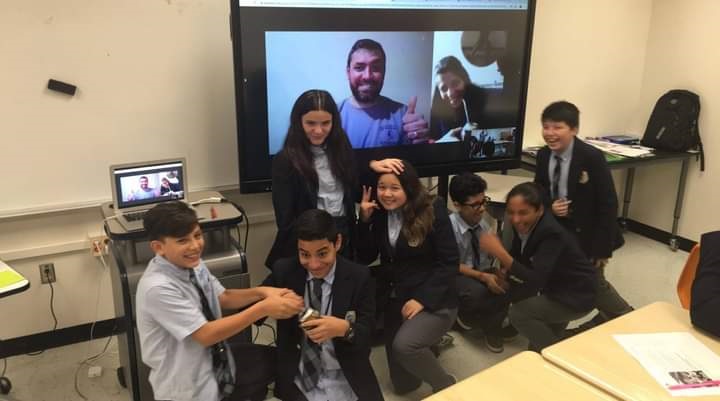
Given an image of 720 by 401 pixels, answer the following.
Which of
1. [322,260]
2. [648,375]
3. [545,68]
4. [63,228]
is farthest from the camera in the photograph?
[545,68]

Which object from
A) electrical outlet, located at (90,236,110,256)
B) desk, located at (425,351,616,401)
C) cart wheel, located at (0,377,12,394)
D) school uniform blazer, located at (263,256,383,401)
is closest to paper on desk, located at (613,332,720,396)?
desk, located at (425,351,616,401)

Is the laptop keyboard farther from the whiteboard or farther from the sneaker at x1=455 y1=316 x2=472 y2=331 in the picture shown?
the sneaker at x1=455 y1=316 x2=472 y2=331

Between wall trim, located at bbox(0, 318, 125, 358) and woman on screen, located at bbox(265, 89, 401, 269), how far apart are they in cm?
102

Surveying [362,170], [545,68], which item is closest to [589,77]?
[545,68]

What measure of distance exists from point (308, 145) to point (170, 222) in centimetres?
83

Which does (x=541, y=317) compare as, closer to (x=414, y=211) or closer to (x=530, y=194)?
(x=530, y=194)

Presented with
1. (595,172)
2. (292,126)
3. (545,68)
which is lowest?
(595,172)

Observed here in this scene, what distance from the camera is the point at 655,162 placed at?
3.84m

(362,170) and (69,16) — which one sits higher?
(69,16)

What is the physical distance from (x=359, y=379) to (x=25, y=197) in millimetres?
1717

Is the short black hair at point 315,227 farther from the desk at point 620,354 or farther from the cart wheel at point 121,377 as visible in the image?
the cart wheel at point 121,377

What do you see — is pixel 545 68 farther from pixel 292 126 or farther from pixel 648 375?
pixel 648 375

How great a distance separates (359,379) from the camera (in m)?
1.98

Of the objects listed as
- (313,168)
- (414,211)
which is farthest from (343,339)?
(313,168)
